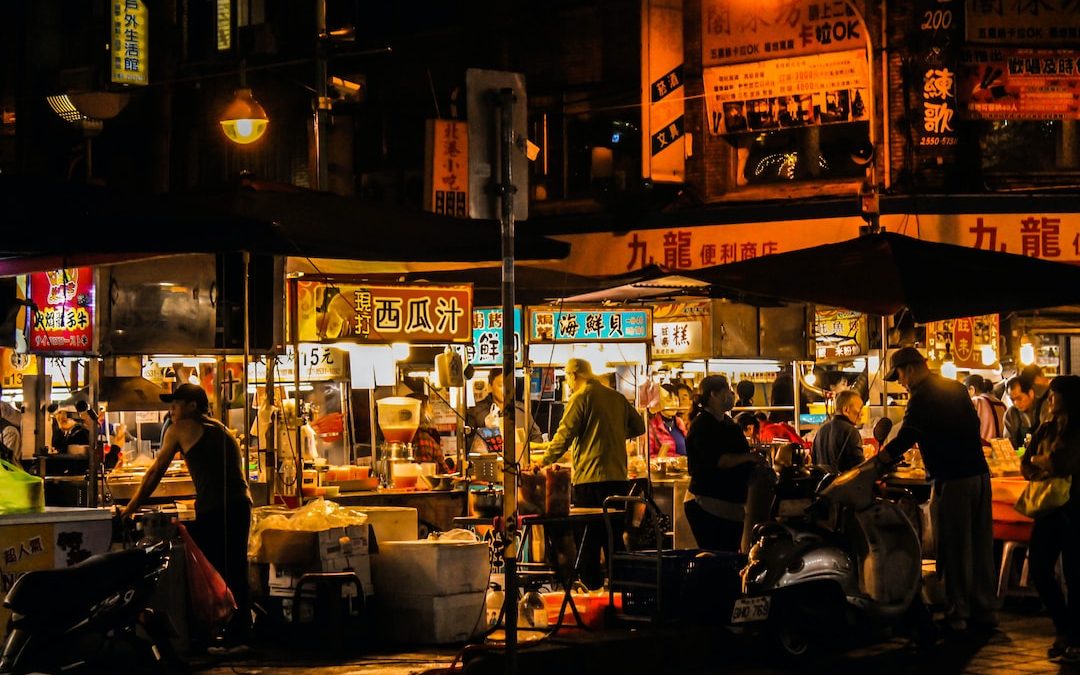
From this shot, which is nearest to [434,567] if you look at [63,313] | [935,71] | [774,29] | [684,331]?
[63,313]

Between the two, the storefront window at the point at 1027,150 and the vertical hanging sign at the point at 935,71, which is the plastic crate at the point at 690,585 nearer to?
the vertical hanging sign at the point at 935,71

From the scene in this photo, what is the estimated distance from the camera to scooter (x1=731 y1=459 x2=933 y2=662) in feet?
33.5

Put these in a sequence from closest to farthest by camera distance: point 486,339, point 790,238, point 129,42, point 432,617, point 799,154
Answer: point 432,617
point 486,339
point 790,238
point 799,154
point 129,42

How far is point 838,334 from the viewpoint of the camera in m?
19.3

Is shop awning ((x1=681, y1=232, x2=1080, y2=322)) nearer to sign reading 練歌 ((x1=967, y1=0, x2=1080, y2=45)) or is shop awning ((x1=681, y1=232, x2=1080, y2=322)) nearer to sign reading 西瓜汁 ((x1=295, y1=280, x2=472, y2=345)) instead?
sign reading 西瓜汁 ((x1=295, y1=280, x2=472, y2=345))

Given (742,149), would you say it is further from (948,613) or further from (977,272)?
(948,613)

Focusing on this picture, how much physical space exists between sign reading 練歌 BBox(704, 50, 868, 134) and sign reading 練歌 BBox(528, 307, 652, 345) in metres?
4.73

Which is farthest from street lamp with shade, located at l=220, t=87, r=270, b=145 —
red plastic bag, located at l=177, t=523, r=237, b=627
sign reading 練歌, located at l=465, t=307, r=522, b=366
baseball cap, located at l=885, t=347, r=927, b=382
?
baseball cap, located at l=885, t=347, r=927, b=382

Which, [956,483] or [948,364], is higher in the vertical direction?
[948,364]

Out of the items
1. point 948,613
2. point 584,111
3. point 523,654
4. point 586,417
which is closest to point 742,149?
point 584,111

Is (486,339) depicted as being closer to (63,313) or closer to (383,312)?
(383,312)

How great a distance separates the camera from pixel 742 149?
20.7 meters

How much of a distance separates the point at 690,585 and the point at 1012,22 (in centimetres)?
1146

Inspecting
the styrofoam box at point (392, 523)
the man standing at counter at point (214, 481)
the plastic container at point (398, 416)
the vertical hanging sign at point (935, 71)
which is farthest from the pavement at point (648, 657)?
the vertical hanging sign at point (935, 71)
